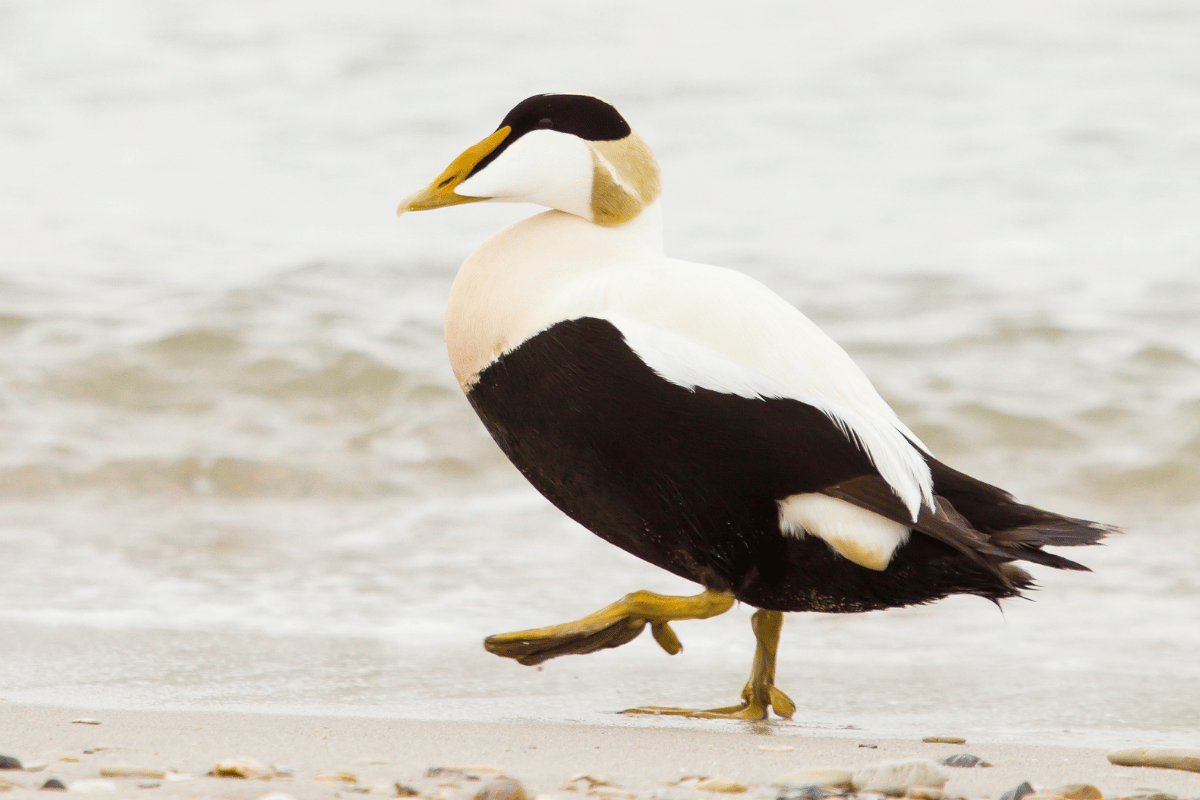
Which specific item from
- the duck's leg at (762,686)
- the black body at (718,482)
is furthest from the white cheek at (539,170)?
the duck's leg at (762,686)

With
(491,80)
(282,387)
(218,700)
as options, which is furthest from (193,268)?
(218,700)

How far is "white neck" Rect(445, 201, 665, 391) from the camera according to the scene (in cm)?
218

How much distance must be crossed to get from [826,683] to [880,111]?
7.86 metres

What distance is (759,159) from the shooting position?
31.4ft

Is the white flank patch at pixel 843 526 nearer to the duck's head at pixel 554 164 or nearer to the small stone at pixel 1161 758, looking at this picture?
the small stone at pixel 1161 758

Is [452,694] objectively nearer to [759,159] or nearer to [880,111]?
[759,159]

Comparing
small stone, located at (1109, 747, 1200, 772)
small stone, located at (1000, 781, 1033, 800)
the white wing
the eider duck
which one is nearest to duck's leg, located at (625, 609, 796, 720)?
the eider duck

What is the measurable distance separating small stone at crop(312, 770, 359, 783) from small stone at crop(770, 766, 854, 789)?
58 centimetres

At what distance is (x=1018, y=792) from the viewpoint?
175 cm

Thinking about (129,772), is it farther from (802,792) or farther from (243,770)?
(802,792)

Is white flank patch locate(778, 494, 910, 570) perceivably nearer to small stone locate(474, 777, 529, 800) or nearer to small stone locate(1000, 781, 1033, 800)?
small stone locate(1000, 781, 1033, 800)

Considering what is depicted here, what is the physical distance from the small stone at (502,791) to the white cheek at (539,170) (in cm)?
105

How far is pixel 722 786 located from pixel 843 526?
0.55 m

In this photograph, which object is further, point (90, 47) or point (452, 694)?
point (90, 47)
